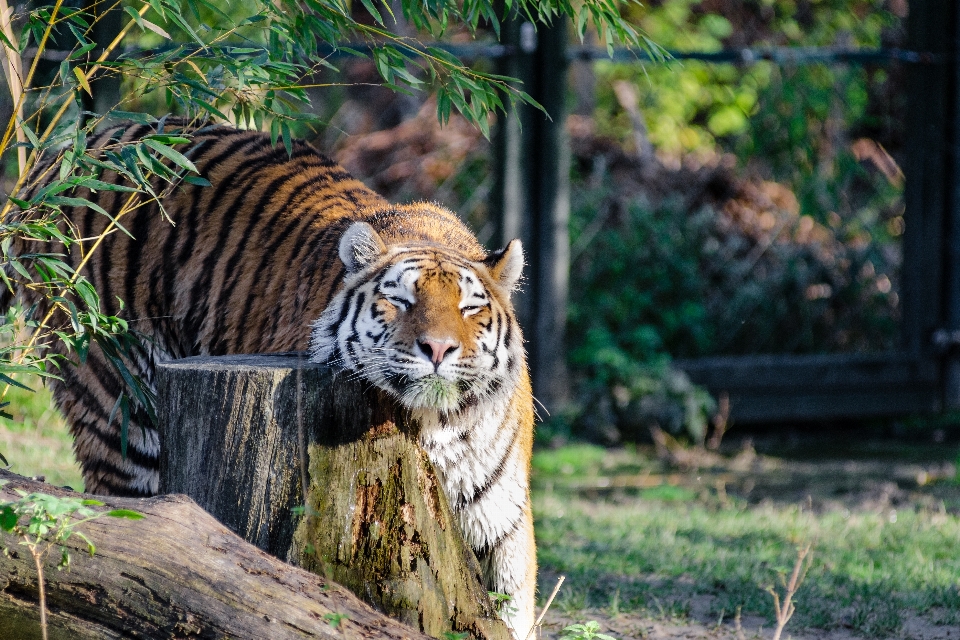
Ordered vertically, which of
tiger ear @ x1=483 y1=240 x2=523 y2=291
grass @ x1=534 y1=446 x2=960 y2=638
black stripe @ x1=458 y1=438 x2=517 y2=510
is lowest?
grass @ x1=534 y1=446 x2=960 y2=638

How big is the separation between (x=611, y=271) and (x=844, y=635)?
4068mm

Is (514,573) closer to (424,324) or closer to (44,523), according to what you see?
(424,324)

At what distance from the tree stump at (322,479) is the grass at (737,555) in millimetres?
994

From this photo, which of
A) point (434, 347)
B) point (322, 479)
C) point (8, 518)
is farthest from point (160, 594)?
point (434, 347)

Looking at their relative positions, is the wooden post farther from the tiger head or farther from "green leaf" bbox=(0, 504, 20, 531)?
"green leaf" bbox=(0, 504, 20, 531)

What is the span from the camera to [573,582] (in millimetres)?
3764

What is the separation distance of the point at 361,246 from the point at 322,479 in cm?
64

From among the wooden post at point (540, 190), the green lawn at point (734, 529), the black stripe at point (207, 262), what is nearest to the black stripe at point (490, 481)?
the green lawn at point (734, 529)

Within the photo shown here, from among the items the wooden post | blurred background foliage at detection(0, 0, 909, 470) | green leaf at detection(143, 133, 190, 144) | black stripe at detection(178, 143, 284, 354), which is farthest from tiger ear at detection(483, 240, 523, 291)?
blurred background foliage at detection(0, 0, 909, 470)

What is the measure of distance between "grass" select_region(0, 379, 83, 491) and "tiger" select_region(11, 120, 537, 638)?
128cm

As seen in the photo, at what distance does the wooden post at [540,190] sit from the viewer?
602 centimetres

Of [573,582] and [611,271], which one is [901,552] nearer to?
[573,582]

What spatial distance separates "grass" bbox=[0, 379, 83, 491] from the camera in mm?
4762

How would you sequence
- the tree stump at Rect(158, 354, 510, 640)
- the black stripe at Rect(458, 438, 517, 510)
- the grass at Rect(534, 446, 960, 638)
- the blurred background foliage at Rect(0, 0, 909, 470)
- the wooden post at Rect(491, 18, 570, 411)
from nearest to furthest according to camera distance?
the tree stump at Rect(158, 354, 510, 640), the black stripe at Rect(458, 438, 517, 510), the grass at Rect(534, 446, 960, 638), the wooden post at Rect(491, 18, 570, 411), the blurred background foliage at Rect(0, 0, 909, 470)
